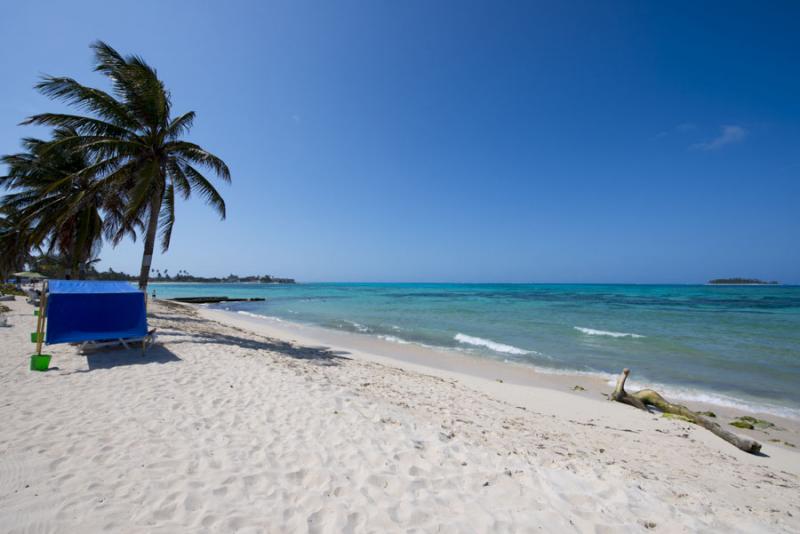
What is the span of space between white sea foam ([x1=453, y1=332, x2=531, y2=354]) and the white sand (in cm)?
655

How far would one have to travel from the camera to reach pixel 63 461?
3.21 m

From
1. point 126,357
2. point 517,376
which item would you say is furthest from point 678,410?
point 126,357

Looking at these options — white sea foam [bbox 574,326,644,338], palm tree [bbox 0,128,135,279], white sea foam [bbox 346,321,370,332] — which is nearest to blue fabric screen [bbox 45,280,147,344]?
palm tree [bbox 0,128,135,279]

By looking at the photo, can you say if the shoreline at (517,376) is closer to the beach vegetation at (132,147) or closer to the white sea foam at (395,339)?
the white sea foam at (395,339)

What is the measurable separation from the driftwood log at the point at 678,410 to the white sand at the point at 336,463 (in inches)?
9.3

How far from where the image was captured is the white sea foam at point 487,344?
13.0m

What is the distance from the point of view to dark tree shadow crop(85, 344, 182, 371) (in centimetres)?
677

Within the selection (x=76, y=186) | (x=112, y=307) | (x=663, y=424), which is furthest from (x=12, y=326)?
(x=663, y=424)

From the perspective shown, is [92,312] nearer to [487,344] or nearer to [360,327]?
[360,327]

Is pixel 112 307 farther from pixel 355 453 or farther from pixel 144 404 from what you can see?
pixel 355 453

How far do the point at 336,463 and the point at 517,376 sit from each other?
24.7ft

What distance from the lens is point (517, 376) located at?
379 inches

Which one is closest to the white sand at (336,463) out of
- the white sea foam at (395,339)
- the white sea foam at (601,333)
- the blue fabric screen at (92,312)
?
the blue fabric screen at (92,312)

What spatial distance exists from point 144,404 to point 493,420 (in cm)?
546
